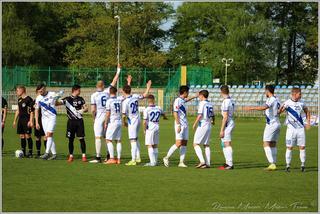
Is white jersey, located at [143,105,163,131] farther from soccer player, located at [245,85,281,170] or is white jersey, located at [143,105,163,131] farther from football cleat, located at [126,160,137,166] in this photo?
soccer player, located at [245,85,281,170]

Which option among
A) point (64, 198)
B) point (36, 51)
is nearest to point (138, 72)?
point (36, 51)

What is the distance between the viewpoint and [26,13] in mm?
82500

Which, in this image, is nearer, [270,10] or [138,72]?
[138,72]

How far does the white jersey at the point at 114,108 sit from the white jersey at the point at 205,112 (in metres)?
2.40

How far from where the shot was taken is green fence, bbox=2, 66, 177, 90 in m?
61.3

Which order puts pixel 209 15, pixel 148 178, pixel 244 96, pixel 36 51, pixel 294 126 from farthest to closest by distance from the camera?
pixel 209 15, pixel 36 51, pixel 244 96, pixel 294 126, pixel 148 178

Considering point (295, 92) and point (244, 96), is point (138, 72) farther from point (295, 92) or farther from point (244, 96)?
point (295, 92)

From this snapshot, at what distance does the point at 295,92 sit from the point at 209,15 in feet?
232

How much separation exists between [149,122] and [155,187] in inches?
188

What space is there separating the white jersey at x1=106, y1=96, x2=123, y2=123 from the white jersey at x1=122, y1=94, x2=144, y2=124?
25 centimetres

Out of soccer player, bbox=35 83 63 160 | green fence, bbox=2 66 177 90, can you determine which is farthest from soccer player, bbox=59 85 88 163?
green fence, bbox=2 66 177 90

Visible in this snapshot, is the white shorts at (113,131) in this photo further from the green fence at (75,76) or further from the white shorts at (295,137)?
the green fence at (75,76)

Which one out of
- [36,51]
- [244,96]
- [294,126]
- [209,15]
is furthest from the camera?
[209,15]

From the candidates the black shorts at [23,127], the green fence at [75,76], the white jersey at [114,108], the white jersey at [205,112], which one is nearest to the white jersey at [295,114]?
the white jersey at [205,112]
